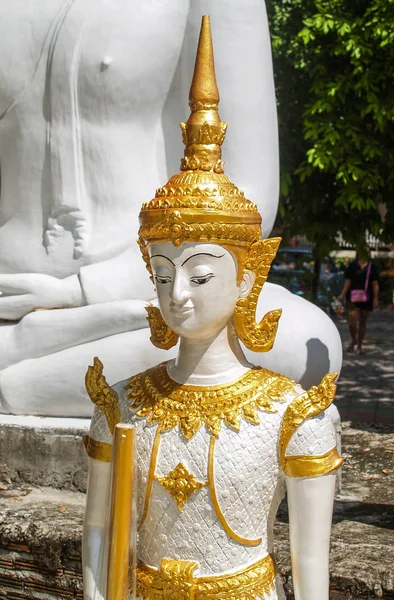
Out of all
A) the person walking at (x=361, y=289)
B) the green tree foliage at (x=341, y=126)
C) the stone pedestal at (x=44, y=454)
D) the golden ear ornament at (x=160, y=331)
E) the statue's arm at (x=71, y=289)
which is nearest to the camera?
the golden ear ornament at (x=160, y=331)

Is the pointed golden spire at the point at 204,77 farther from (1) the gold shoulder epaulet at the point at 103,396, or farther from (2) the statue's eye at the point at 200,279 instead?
(1) the gold shoulder epaulet at the point at 103,396

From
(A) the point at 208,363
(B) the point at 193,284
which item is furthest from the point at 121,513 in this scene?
(B) the point at 193,284

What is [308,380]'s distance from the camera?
139 inches

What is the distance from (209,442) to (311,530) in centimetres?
30

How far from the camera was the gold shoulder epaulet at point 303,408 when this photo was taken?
1968 millimetres

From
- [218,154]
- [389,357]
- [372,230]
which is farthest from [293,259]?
[218,154]

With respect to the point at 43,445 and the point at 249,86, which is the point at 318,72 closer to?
the point at 249,86

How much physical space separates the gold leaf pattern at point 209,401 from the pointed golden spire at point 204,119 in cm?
51

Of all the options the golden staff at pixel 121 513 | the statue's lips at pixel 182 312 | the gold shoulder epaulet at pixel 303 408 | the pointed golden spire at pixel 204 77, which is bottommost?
the golden staff at pixel 121 513

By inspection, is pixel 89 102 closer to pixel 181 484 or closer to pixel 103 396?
pixel 103 396

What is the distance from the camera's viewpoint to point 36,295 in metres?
3.77

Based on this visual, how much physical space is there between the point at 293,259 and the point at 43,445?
18668mm

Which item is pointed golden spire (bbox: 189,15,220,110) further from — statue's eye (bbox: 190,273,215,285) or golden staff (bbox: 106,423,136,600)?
golden staff (bbox: 106,423,136,600)

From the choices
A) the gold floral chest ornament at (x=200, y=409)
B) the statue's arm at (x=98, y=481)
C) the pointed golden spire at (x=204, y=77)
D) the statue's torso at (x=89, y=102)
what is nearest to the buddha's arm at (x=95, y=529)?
the statue's arm at (x=98, y=481)
